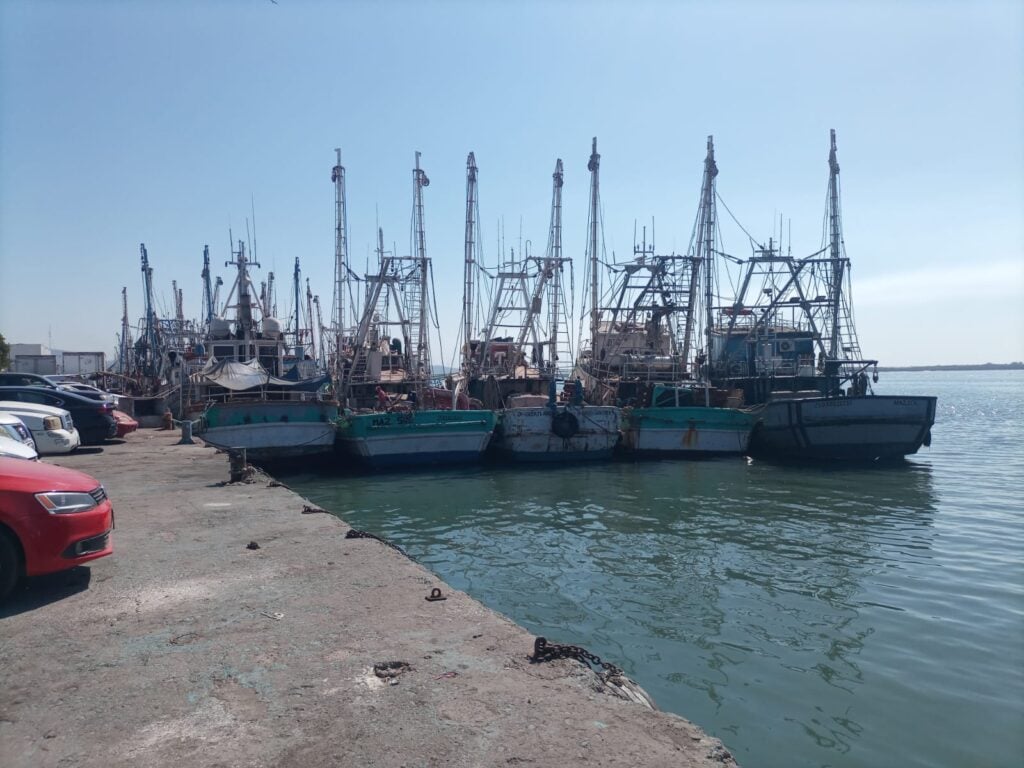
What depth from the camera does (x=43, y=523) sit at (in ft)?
20.7

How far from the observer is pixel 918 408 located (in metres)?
26.2

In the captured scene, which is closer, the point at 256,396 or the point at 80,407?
the point at 80,407

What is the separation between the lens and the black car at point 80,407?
1989cm

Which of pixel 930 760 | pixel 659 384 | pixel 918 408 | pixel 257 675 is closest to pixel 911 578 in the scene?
pixel 930 760

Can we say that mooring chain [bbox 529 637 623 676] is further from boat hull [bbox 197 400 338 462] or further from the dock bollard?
boat hull [bbox 197 400 338 462]

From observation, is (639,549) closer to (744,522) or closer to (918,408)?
(744,522)

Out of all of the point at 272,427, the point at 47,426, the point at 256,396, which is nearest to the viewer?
the point at 47,426

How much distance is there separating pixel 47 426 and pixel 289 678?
15.2m

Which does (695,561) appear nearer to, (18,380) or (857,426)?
(857,426)

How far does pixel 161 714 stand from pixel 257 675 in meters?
0.67

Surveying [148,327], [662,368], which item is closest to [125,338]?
[148,327]

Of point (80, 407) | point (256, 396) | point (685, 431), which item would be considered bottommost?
point (685, 431)

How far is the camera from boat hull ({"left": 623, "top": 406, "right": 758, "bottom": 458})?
27391 millimetres

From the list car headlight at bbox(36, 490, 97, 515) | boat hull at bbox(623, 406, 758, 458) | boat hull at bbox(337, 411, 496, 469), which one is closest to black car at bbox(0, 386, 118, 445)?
boat hull at bbox(337, 411, 496, 469)
